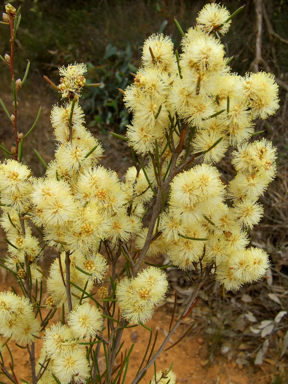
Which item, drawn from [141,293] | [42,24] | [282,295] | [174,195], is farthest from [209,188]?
[42,24]

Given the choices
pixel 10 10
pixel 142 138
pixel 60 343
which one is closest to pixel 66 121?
pixel 142 138

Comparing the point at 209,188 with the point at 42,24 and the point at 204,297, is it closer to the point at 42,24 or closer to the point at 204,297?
the point at 204,297

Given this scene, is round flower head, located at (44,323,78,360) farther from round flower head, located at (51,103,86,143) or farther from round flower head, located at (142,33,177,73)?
round flower head, located at (142,33,177,73)

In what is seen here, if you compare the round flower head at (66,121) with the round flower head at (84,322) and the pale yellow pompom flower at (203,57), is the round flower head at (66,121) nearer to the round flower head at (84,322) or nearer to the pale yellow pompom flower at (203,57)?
the pale yellow pompom flower at (203,57)

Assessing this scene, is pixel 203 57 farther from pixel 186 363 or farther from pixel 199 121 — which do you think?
pixel 186 363

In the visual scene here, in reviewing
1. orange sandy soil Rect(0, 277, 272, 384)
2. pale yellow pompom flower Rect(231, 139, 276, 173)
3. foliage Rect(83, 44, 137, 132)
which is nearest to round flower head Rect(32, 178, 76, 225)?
pale yellow pompom flower Rect(231, 139, 276, 173)

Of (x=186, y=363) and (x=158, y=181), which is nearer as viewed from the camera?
(x=158, y=181)
